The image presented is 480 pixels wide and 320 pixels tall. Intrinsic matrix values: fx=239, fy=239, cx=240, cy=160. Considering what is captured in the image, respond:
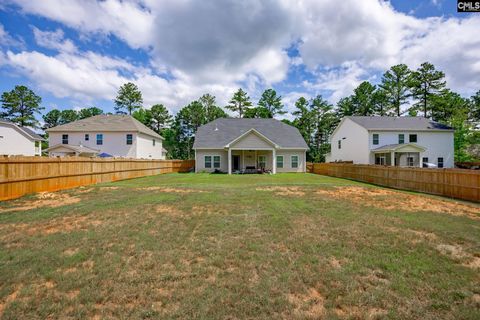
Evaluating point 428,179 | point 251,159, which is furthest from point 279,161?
point 428,179

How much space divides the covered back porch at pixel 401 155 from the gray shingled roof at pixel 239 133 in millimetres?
8457

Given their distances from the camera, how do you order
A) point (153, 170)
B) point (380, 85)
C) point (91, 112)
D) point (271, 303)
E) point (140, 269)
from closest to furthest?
point (271, 303) < point (140, 269) < point (153, 170) < point (380, 85) < point (91, 112)

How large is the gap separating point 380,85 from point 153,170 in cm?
4202

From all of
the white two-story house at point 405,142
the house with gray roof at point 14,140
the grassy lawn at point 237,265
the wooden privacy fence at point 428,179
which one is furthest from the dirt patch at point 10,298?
the house with gray roof at point 14,140

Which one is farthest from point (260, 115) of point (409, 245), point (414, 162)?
point (409, 245)

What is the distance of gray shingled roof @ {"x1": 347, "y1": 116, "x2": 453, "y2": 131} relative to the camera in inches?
1113

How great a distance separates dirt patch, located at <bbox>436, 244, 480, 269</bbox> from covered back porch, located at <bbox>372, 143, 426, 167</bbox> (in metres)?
24.2

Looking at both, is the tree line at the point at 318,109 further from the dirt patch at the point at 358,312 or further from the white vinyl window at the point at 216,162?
the dirt patch at the point at 358,312

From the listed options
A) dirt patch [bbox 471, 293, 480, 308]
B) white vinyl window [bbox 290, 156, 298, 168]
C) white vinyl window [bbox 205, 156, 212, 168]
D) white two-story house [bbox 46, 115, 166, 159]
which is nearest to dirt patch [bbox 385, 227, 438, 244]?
dirt patch [bbox 471, 293, 480, 308]

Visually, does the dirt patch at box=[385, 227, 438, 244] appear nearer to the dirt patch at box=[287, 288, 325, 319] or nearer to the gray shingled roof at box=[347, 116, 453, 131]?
the dirt patch at box=[287, 288, 325, 319]

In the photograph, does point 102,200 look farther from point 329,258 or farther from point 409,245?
point 409,245

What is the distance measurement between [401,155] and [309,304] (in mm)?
30766

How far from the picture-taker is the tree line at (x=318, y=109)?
40.0 meters

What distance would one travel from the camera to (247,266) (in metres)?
3.84
